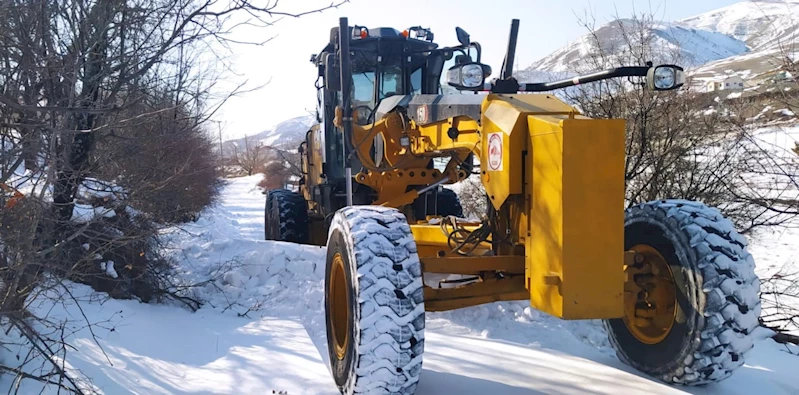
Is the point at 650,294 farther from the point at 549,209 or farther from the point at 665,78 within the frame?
the point at 665,78

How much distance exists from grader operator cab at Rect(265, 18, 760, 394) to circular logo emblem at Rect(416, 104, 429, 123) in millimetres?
25

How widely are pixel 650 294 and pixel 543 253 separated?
3.70 ft

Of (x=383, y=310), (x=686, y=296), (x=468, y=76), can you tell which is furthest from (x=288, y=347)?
(x=686, y=296)

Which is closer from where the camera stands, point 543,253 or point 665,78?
point 543,253

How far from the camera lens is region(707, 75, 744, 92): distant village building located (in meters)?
6.86

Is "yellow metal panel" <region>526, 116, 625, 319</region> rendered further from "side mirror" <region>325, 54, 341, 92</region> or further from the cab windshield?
the cab windshield

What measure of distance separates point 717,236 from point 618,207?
2.92 ft

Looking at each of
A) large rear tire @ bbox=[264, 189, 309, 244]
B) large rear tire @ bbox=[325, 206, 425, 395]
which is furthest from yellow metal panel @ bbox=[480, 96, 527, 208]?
large rear tire @ bbox=[264, 189, 309, 244]

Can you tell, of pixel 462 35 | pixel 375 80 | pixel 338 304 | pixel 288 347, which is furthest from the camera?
pixel 375 80

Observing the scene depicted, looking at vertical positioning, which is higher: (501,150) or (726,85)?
(726,85)

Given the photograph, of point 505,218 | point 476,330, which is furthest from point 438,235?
point 476,330

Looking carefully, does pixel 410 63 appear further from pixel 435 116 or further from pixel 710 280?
pixel 710 280

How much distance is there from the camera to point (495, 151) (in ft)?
11.9

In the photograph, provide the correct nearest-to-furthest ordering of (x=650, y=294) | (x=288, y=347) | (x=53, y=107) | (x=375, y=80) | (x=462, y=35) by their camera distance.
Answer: (x=53, y=107)
(x=650, y=294)
(x=288, y=347)
(x=462, y=35)
(x=375, y=80)
